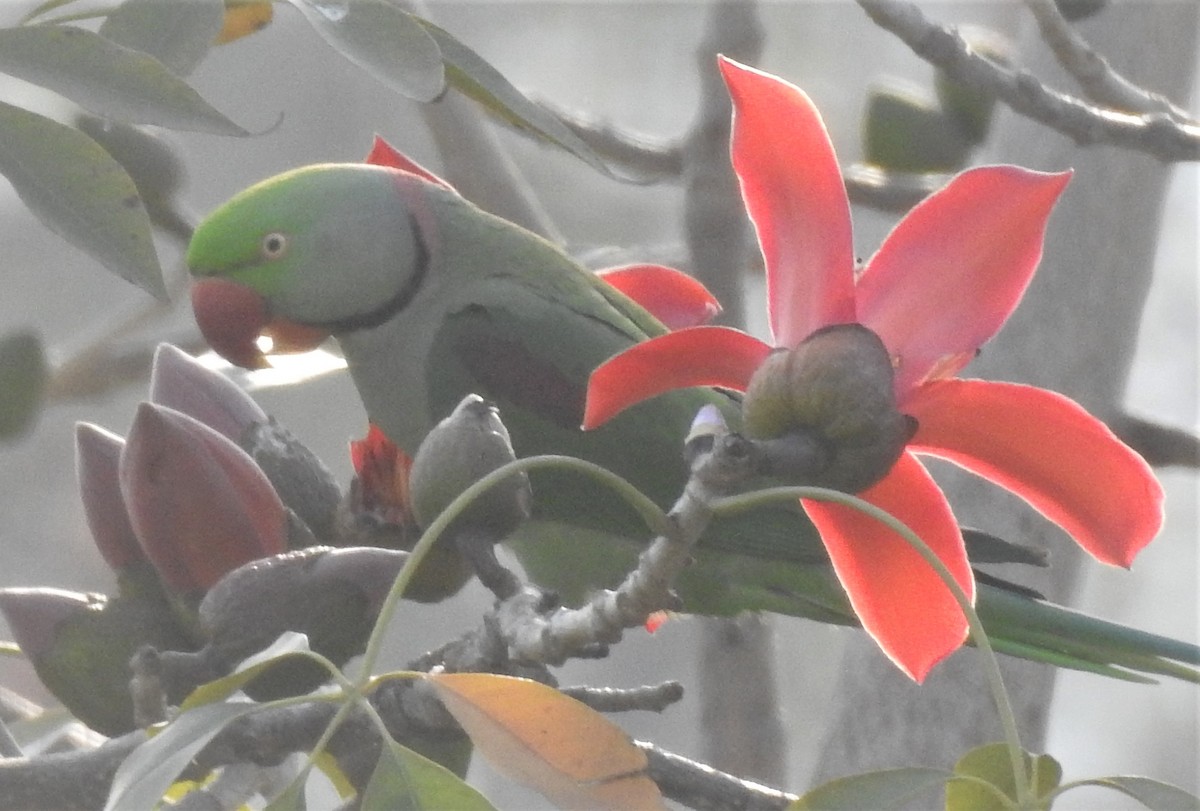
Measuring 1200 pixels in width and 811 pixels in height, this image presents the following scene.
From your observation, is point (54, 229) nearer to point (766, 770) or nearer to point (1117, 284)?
point (766, 770)

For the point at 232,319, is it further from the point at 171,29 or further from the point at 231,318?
the point at 171,29

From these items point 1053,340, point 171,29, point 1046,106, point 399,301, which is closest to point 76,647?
point 171,29

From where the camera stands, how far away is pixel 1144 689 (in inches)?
134

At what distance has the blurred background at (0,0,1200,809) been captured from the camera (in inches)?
124

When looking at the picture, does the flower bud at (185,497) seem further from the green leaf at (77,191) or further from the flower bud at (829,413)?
the flower bud at (829,413)

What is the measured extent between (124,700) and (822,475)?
0.35 meters

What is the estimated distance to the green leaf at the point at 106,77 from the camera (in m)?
0.64

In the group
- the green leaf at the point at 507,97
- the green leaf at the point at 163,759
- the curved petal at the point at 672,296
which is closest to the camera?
the green leaf at the point at 163,759

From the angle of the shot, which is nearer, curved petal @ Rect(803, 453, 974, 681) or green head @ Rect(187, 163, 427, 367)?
curved petal @ Rect(803, 453, 974, 681)

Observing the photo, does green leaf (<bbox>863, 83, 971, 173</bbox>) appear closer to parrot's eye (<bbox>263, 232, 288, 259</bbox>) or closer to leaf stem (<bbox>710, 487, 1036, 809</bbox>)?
parrot's eye (<bbox>263, 232, 288, 259</bbox>)

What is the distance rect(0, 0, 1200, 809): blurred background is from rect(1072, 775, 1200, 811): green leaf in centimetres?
220

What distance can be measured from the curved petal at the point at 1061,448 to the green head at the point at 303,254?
56 cm

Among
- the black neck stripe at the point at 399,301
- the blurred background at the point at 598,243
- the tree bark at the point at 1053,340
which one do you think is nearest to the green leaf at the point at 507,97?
the black neck stripe at the point at 399,301

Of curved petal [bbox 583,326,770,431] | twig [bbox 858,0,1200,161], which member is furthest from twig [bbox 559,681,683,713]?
twig [bbox 858,0,1200,161]
